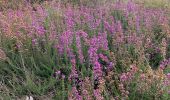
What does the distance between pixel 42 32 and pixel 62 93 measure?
926 millimetres

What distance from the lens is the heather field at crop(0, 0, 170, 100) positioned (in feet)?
9.21

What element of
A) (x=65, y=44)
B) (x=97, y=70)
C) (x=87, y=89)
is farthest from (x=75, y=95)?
(x=65, y=44)

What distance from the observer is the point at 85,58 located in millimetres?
3545

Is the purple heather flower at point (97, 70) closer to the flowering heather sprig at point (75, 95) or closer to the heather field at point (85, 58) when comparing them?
the heather field at point (85, 58)

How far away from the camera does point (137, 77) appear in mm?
2885

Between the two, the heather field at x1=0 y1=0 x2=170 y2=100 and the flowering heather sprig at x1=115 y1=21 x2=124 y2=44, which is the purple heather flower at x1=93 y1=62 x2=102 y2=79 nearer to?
the heather field at x1=0 y1=0 x2=170 y2=100

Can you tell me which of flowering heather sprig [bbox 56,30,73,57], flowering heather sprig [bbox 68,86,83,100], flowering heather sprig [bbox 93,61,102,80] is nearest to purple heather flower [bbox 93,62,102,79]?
flowering heather sprig [bbox 93,61,102,80]

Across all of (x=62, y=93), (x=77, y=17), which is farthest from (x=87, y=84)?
(x=77, y=17)

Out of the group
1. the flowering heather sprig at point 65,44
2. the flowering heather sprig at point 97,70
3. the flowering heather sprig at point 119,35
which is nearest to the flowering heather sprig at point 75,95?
the flowering heather sprig at point 97,70

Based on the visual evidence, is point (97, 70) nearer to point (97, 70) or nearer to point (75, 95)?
point (97, 70)

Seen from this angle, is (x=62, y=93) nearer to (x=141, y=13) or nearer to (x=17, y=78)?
(x=17, y=78)

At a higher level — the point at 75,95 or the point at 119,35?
the point at 119,35

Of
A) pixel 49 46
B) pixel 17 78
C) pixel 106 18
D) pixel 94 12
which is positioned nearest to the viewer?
pixel 17 78

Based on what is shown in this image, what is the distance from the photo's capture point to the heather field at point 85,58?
2.81 meters
